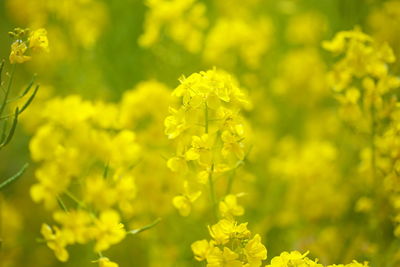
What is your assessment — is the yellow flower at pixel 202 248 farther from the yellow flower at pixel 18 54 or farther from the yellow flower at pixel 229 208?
the yellow flower at pixel 18 54

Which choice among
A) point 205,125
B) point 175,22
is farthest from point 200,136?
point 175,22

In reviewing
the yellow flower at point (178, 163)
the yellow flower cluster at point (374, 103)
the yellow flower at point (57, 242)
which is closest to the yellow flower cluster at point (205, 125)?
the yellow flower at point (178, 163)

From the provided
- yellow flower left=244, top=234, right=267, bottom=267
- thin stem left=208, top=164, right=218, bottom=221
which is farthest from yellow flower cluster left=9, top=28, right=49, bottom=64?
yellow flower left=244, top=234, right=267, bottom=267

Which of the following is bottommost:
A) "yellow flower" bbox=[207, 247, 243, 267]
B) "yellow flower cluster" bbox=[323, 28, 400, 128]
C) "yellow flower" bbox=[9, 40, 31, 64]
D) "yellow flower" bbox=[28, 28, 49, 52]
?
"yellow flower" bbox=[207, 247, 243, 267]

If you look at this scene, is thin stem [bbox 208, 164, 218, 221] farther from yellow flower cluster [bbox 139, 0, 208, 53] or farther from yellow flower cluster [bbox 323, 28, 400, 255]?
yellow flower cluster [bbox 139, 0, 208, 53]

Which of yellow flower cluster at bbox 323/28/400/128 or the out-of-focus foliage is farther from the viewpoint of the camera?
yellow flower cluster at bbox 323/28/400/128

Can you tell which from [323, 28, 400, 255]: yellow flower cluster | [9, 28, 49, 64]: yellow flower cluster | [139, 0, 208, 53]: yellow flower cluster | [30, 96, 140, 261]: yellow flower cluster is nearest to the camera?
[30, 96, 140, 261]: yellow flower cluster

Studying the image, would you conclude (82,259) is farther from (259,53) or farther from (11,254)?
(259,53)

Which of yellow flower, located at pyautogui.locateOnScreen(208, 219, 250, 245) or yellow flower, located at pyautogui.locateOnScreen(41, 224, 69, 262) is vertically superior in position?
yellow flower, located at pyautogui.locateOnScreen(208, 219, 250, 245)
